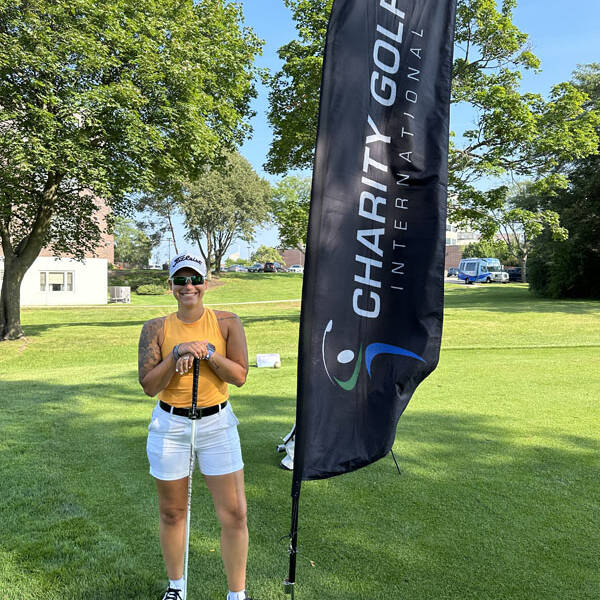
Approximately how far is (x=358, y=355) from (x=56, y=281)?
4116 centimetres

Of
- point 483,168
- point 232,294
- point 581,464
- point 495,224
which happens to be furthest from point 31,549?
point 232,294

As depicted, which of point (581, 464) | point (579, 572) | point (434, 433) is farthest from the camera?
point (434, 433)

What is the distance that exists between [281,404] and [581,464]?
4.42 meters

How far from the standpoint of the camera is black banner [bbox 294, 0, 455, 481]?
293 centimetres

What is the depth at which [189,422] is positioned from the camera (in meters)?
2.98

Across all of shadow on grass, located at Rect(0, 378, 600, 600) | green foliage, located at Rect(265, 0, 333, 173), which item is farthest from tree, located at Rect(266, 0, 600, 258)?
shadow on grass, located at Rect(0, 378, 600, 600)

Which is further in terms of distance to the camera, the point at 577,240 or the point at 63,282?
the point at 63,282

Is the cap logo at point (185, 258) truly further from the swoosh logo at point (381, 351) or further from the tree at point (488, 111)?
the tree at point (488, 111)

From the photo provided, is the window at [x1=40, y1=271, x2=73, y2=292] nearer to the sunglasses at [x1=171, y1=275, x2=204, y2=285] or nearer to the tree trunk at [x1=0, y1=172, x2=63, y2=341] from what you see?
the tree trunk at [x1=0, y1=172, x2=63, y2=341]

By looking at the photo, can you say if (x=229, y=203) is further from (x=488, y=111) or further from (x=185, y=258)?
(x=185, y=258)

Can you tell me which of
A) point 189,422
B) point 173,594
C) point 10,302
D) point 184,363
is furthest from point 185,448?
point 10,302

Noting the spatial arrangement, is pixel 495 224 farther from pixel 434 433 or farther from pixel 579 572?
pixel 579 572

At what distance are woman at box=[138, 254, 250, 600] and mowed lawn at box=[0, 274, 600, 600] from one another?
0.51 metres

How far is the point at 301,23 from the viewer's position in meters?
23.4
